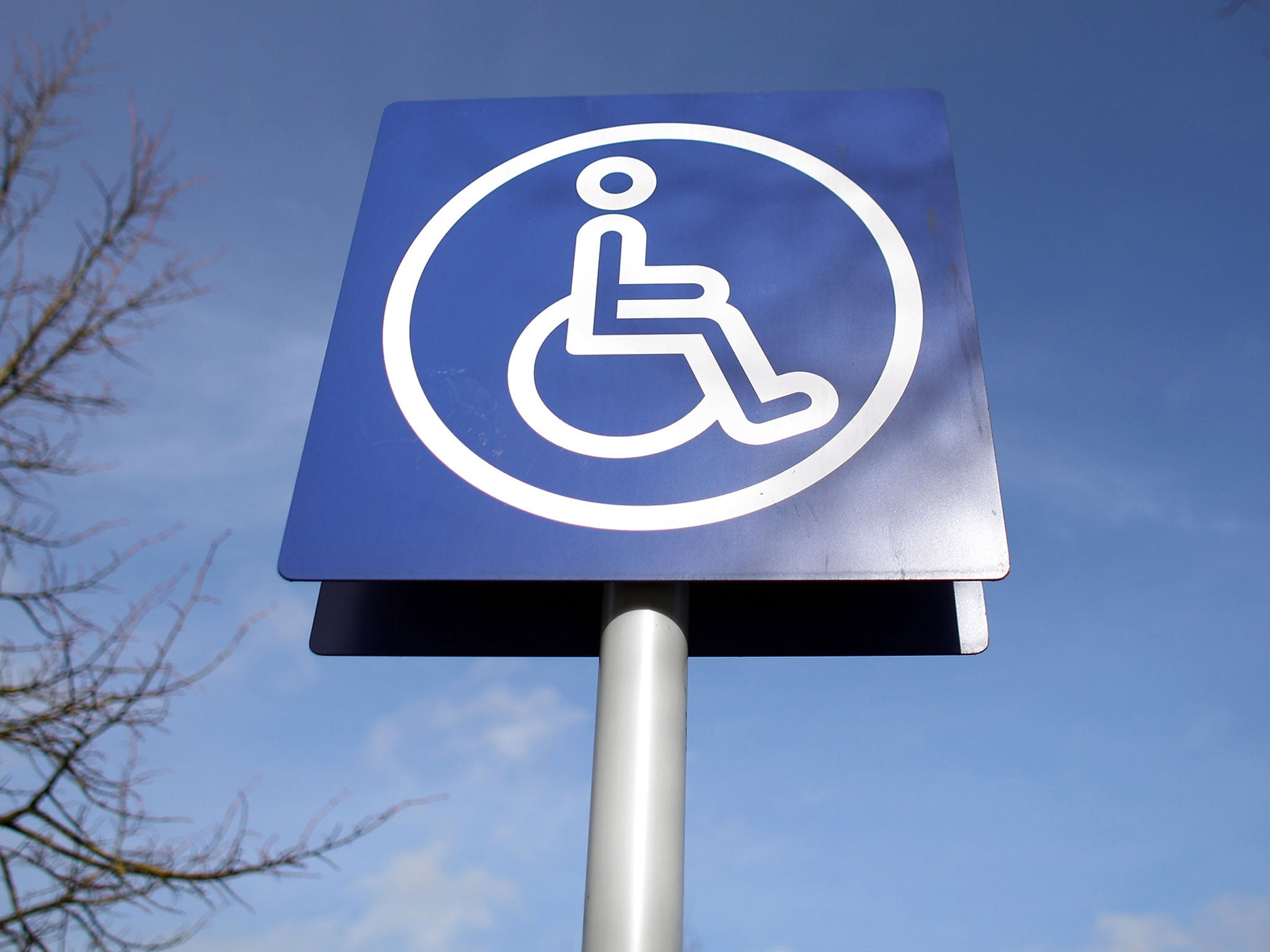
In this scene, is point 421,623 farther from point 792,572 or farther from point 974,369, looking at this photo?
point 974,369

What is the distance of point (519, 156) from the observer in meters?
2.99

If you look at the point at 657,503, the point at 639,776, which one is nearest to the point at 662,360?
the point at 657,503

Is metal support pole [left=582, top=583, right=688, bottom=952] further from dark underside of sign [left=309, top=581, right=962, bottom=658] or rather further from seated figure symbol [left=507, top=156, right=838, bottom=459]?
seated figure symbol [left=507, top=156, right=838, bottom=459]

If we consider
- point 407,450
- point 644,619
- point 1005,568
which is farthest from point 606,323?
point 1005,568

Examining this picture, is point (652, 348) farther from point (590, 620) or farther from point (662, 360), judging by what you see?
point (590, 620)

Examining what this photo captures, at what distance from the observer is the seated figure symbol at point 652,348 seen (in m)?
2.33

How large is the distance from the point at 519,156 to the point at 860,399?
126 centimetres

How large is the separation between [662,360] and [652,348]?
47 mm

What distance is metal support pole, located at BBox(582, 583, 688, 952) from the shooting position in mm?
2025

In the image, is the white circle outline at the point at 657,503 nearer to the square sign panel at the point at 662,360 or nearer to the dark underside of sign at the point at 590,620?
the square sign panel at the point at 662,360

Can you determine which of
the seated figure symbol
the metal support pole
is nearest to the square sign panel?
the seated figure symbol

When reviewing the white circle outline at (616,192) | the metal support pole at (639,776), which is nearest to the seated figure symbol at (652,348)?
the white circle outline at (616,192)

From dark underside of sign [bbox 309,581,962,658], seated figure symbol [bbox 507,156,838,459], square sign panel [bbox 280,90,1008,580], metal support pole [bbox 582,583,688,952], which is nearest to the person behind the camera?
Result: metal support pole [bbox 582,583,688,952]

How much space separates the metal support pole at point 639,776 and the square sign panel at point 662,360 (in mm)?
203
